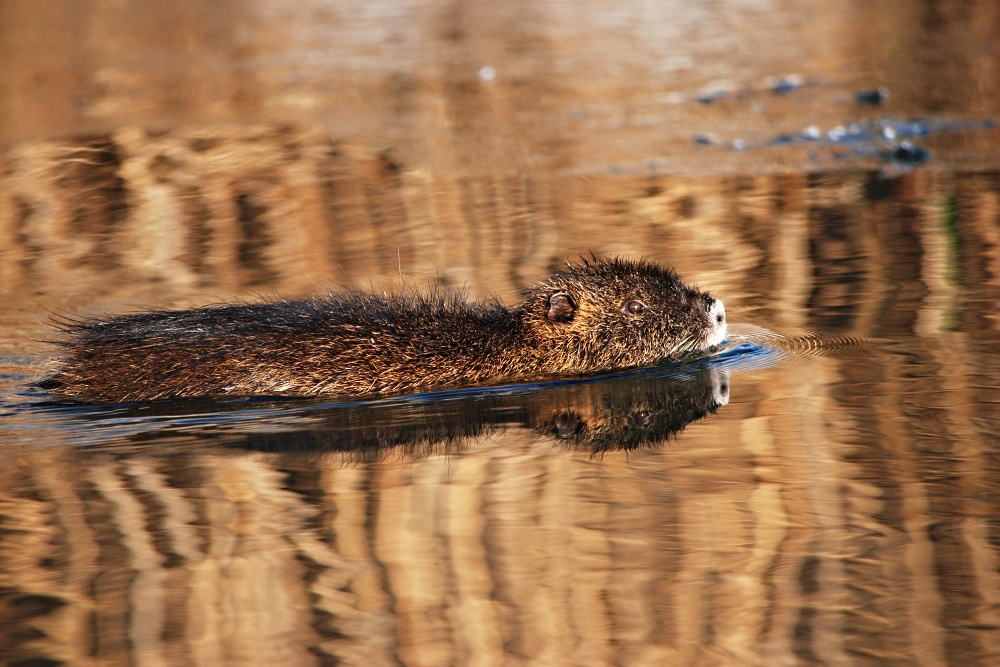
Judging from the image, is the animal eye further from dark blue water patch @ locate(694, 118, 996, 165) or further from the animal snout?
dark blue water patch @ locate(694, 118, 996, 165)

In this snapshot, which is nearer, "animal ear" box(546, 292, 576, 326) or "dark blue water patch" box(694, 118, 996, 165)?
"animal ear" box(546, 292, 576, 326)

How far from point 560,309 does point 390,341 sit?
97cm

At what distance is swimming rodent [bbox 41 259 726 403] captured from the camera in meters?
6.82

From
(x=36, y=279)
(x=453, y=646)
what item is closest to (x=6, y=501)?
(x=453, y=646)

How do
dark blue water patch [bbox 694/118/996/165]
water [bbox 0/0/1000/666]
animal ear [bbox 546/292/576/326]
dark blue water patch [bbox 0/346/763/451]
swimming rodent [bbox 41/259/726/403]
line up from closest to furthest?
1. water [bbox 0/0/1000/666]
2. dark blue water patch [bbox 0/346/763/451]
3. swimming rodent [bbox 41/259/726/403]
4. animal ear [bbox 546/292/576/326]
5. dark blue water patch [bbox 694/118/996/165]

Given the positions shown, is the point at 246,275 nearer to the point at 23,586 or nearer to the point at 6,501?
the point at 6,501

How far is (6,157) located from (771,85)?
8.29m

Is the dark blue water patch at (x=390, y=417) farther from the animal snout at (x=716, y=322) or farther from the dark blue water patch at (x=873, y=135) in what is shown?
the dark blue water patch at (x=873, y=135)

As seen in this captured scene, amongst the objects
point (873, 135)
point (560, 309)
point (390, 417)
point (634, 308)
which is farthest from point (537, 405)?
point (873, 135)

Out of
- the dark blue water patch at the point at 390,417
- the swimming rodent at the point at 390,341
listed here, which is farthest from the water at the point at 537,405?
the swimming rodent at the point at 390,341

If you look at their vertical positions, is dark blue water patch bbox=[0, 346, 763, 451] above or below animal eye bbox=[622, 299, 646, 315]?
below

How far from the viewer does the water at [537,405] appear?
4.71 meters

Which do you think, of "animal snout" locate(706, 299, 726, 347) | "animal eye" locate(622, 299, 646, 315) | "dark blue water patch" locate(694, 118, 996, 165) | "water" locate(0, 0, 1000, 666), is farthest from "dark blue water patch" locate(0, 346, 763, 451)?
"dark blue water patch" locate(694, 118, 996, 165)

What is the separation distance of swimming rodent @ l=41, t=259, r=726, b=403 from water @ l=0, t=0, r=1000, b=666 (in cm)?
15
